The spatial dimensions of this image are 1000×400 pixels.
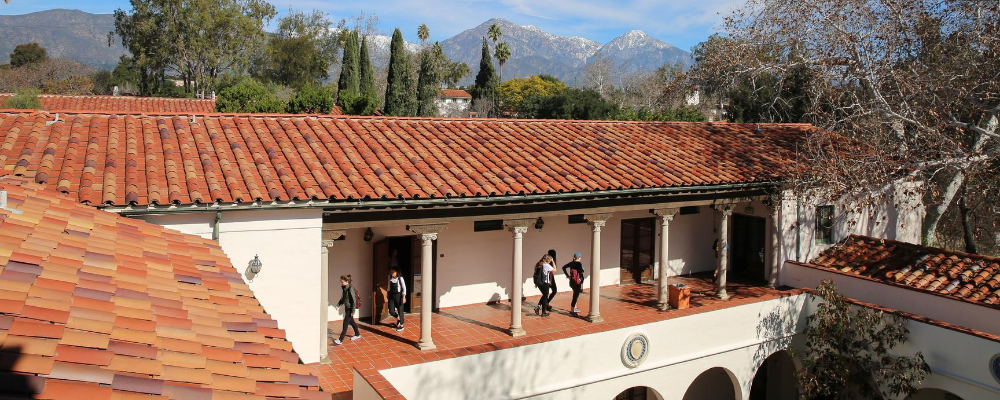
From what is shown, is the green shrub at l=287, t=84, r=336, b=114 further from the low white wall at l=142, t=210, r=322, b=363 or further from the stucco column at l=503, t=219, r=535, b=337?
the low white wall at l=142, t=210, r=322, b=363

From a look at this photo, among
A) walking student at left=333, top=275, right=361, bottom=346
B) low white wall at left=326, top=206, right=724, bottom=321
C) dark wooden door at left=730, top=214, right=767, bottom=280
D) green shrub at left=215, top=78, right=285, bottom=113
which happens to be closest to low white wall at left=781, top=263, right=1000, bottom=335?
dark wooden door at left=730, top=214, right=767, bottom=280

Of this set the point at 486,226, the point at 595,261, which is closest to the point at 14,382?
the point at 595,261

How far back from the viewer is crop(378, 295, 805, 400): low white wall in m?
9.23

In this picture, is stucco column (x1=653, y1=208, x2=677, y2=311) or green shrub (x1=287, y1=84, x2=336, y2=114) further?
green shrub (x1=287, y1=84, x2=336, y2=114)

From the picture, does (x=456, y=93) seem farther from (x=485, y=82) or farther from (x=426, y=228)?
(x=426, y=228)

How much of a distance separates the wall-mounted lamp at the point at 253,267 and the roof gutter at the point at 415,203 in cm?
73

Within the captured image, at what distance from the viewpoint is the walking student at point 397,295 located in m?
11.5

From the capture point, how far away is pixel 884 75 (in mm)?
15312

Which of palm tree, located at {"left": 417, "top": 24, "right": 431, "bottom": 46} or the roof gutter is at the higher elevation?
palm tree, located at {"left": 417, "top": 24, "right": 431, "bottom": 46}

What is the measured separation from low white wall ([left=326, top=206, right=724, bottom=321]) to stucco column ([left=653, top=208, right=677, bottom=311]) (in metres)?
1.72

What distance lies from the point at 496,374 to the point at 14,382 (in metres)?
7.18

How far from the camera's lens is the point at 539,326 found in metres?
12.4

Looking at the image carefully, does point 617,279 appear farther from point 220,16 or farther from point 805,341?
point 220,16

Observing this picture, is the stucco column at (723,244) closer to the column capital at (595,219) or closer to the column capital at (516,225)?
the column capital at (595,219)
